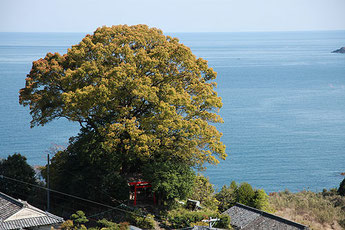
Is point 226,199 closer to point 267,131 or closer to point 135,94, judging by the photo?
point 135,94

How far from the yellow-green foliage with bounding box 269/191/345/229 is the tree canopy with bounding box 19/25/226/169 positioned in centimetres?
744

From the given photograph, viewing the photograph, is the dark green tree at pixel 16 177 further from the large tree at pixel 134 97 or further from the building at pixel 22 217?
the building at pixel 22 217

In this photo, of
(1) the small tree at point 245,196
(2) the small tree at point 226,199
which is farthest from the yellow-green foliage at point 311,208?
(2) the small tree at point 226,199

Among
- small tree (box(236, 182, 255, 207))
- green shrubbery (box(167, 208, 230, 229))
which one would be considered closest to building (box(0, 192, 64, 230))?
green shrubbery (box(167, 208, 230, 229))

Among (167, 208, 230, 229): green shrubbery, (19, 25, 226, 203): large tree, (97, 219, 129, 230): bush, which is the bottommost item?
(97, 219, 129, 230): bush

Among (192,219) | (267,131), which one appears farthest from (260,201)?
(267,131)

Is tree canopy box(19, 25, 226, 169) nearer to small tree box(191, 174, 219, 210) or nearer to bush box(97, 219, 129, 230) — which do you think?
small tree box(191, 174, 219, 210)

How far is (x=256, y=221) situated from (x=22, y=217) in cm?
1275

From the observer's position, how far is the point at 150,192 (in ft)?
98.5

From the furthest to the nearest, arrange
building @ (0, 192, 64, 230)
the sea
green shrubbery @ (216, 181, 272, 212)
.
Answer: the sea
green shrubbery @ (216, 181, 272, 212)
building @ (0, 192, 64, 230)

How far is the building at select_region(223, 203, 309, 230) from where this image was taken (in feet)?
80.7

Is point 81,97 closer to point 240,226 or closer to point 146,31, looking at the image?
point 146,31

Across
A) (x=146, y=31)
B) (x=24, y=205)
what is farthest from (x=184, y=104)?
(x=24, y=205)

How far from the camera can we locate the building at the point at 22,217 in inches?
832
